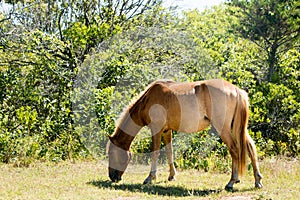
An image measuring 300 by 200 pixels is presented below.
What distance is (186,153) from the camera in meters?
9.01

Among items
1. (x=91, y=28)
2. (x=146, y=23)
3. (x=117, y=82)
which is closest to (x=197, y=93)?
(x=117, y=82)

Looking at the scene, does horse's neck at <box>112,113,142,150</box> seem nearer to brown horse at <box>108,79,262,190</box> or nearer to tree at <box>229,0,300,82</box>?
brown horse at <box>108,79,262,190</box>

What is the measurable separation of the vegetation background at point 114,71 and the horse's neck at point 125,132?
1.88 m

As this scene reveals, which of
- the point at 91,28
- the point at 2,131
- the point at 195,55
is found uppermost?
the point at 91,28

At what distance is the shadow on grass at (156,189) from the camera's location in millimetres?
6192

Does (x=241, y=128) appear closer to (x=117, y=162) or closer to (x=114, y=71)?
(x=117, y=162)

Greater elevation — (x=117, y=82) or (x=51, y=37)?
(x=51, y=37)

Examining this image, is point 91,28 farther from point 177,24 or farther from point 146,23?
point 177,24

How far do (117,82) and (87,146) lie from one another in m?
1.56

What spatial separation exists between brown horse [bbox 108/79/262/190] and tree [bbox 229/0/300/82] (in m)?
4.17

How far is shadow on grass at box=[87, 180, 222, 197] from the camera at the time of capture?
6192 mm

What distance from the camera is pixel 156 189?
256 inches

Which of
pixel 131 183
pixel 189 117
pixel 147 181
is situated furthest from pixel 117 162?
pixel 189 117

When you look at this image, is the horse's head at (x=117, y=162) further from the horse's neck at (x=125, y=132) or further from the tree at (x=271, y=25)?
the tree at (x=271, y=25)
